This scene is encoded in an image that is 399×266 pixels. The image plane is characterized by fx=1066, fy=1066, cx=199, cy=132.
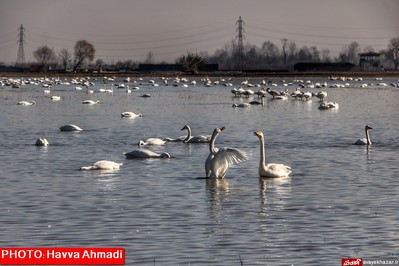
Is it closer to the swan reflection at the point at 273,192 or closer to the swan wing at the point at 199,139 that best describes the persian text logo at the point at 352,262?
the swan reflection at the point at 273,192

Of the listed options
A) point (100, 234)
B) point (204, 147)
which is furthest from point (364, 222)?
point (204, 147)

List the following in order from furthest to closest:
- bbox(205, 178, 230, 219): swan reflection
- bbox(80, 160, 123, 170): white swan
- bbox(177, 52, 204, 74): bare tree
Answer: bbox(177, 52, 204, 74): bare tree
bbox(80, 160, 123, 170): white swan
bbox(205, 178, 230, 219): swan reflection

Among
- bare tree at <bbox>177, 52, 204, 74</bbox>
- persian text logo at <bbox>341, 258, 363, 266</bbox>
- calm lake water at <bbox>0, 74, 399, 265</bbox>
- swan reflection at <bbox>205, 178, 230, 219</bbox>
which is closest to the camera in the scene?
persian text logo at <bbox>341, 258, 363, 266</bbox>

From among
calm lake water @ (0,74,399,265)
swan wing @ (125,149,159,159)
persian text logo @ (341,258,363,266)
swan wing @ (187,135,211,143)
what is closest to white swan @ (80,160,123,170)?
calm lake water @ (0,74,399,265)

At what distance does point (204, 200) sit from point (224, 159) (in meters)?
3.08

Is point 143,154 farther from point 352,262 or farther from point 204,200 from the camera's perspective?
Result: point 352,262

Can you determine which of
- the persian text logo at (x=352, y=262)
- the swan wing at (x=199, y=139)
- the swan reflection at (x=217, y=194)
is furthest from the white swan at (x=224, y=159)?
the swan wing at (x=199, y=139)

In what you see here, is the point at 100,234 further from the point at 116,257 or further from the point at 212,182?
Result: the point at 212,182

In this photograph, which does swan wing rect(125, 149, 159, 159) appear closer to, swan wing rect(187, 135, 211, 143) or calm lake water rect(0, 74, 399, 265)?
calm lake water rect(0, 74, 399, 265)

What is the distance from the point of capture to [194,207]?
19797 millimetres

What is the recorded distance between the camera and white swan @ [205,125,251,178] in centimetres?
2320

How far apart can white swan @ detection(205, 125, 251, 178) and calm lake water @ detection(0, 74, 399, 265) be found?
0.28 metres

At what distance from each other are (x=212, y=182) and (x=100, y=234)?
7.40m

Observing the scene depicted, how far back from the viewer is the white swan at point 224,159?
23198 mm
